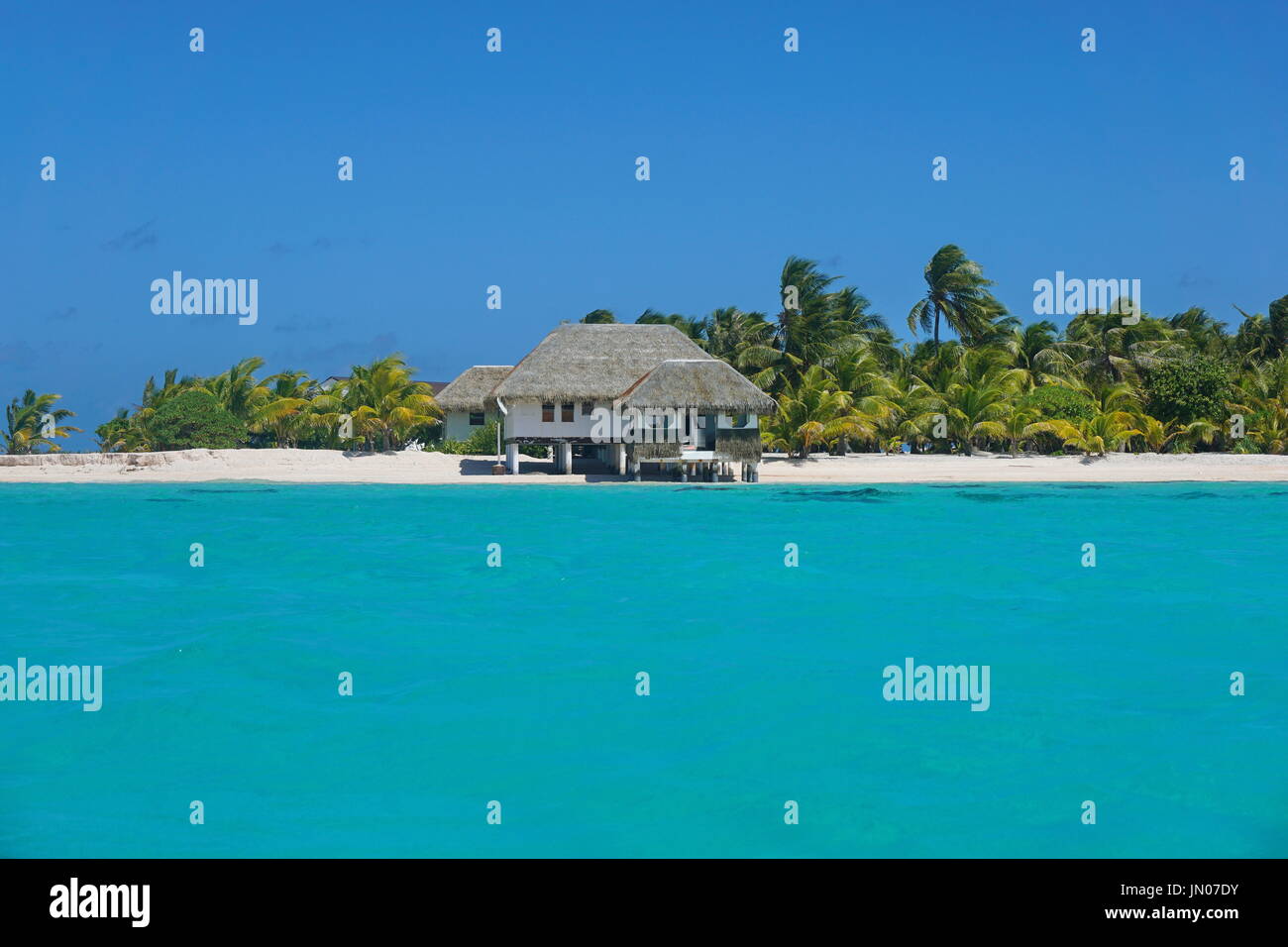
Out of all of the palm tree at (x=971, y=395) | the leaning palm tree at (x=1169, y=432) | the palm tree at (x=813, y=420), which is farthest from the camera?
the leaning palm tree at (x=1169, y=432)

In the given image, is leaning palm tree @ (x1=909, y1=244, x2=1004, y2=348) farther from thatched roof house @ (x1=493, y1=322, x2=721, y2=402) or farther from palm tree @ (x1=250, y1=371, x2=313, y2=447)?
palm tree @ (x1=250, y1=371, x2=313, y2=447)

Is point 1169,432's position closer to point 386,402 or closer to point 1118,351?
point 1118,351

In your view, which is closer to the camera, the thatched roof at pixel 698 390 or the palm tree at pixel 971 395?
the thatched roof at pixel 698 390

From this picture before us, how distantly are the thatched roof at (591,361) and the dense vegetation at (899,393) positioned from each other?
12.7 ft

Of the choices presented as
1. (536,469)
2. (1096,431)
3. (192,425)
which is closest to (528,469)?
(536,469)

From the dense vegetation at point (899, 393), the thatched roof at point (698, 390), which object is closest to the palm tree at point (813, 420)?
the dense vegetation at point (899, 393)

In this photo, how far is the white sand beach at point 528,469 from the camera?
2995 centimetres

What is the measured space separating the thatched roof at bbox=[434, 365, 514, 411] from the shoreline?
2.84 metres

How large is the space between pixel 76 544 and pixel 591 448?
18675 millimetres

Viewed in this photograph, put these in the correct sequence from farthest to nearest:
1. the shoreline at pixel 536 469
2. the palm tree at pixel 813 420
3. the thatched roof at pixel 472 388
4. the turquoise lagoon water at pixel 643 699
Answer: the thatched roof at pixel 472 388 → the palm tree at pixel 813 420 → the shoreline at pixel 536 469 → the turquoise lagoon water at pixel 643 699

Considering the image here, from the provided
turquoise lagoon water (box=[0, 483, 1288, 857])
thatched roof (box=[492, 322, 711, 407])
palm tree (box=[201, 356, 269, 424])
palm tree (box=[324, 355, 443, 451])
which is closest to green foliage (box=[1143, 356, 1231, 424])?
thatched roof (box=[492, 322, 711, 407])

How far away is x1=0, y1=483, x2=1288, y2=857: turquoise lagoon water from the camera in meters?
6.43

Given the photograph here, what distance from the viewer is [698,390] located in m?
27.8

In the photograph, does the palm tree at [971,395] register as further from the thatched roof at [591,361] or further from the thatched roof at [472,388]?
the thatched roof at [472,388]
